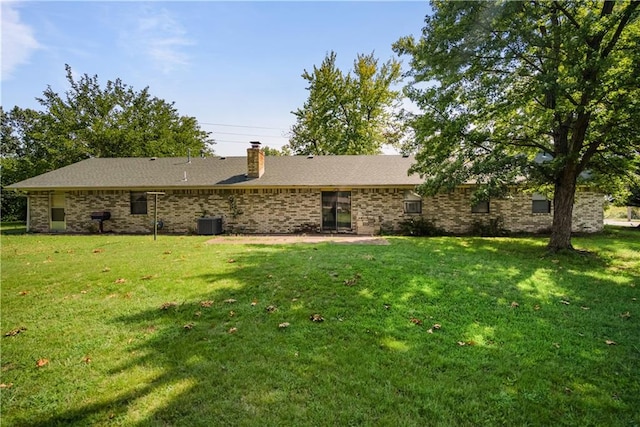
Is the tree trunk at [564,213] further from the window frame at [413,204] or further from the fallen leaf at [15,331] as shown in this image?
the fallen leaf at [15,331]

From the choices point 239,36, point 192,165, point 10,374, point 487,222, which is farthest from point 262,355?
point 192,165

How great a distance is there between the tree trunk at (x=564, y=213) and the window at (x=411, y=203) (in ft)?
18.3

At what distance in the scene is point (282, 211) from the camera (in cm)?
1545

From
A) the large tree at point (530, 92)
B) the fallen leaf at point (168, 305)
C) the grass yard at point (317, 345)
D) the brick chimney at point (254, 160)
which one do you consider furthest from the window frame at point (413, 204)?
the fallen leaf at point (168, 305)

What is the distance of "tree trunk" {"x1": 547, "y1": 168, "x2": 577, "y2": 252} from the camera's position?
9922 millimetres

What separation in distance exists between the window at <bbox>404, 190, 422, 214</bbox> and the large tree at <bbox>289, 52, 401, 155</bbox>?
45.8 feet

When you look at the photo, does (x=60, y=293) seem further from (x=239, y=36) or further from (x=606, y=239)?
(x=606, y=239)

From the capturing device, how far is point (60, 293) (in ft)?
18.5

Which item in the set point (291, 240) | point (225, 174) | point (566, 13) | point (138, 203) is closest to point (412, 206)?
point (291, 240)

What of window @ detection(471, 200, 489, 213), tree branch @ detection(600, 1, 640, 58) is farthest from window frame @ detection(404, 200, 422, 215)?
tree branch @ detection(600, 1, 640, 58)

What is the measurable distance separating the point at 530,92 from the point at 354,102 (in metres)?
21.5

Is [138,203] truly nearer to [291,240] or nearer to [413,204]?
[291,240]

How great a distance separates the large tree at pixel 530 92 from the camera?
8461 mm

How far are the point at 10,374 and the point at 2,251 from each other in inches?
356
